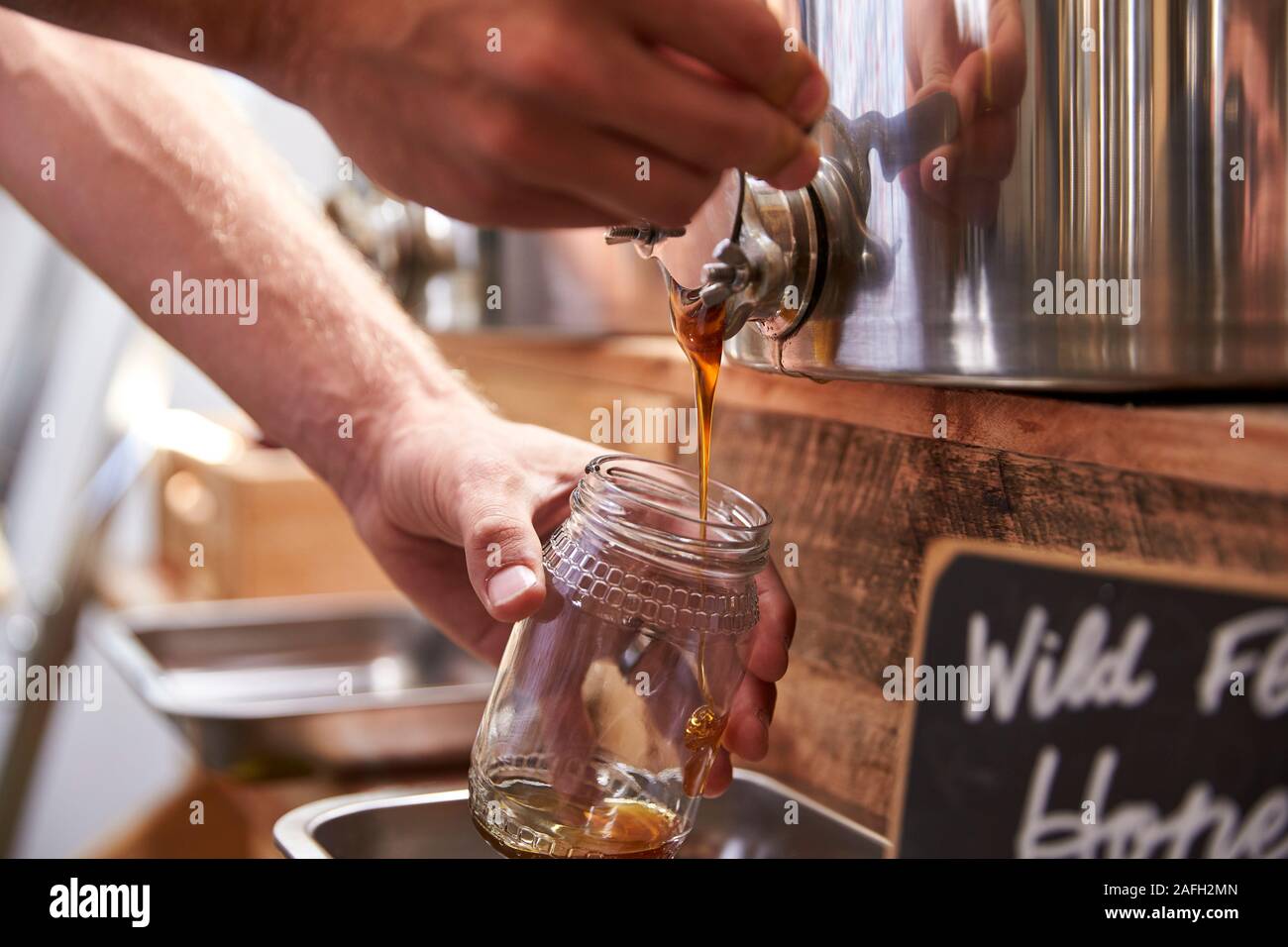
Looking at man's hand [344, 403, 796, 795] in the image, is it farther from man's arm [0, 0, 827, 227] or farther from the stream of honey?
man's arm [0, 0, 827, 227]

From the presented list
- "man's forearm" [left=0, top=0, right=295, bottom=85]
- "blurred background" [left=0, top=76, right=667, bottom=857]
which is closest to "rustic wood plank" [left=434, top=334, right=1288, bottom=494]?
"man's forearm" [left=0, top=0, right=295, bottom=85]

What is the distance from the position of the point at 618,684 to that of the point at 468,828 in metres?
0.12

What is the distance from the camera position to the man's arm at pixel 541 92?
302 millimetres

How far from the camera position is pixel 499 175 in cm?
31

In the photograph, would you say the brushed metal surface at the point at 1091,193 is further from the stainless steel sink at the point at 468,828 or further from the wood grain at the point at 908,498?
the stainless steel sink at the point at 468,828

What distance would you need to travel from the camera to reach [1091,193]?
1.24 ft

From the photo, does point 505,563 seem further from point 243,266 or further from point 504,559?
point 243,266

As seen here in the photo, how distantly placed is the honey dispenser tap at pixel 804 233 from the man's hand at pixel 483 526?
0.11m

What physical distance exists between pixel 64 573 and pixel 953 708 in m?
1.14

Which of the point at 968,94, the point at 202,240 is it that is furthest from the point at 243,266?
the point at 968,94

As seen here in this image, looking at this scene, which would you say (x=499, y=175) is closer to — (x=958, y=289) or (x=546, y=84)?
(x=546, y=84)

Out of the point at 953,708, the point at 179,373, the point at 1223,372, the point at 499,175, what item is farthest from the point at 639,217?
the point at 179,373

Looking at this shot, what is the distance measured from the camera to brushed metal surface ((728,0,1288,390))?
366 millimetres

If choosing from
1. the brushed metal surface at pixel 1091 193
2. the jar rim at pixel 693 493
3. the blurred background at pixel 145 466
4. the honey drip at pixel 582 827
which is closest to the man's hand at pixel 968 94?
the brushed metal surface at pixel 1091 193
